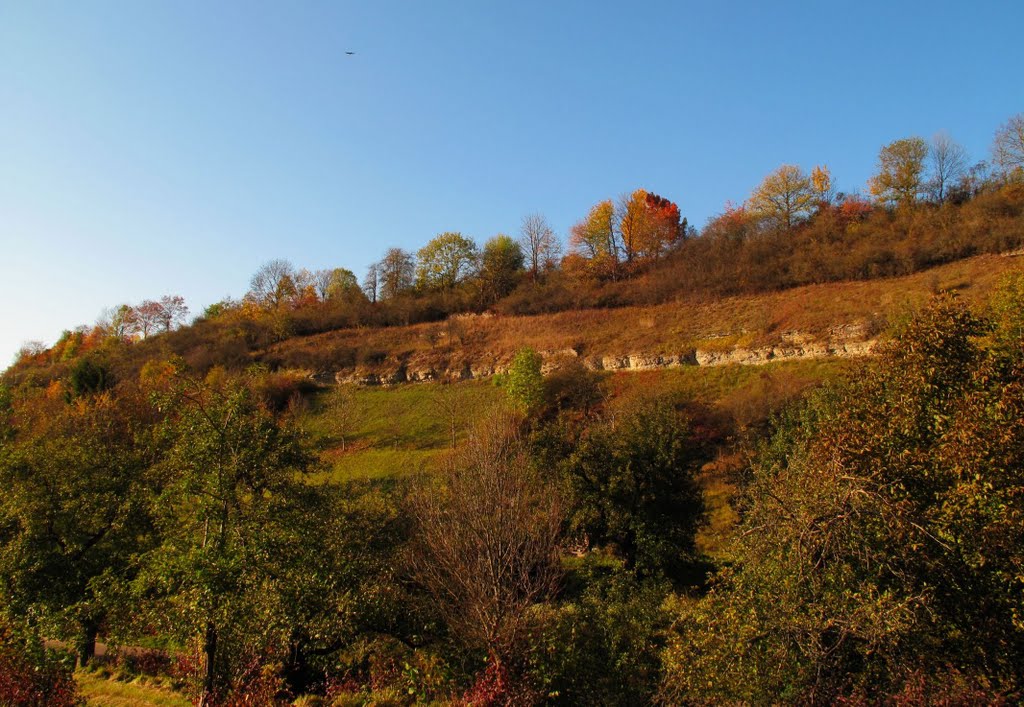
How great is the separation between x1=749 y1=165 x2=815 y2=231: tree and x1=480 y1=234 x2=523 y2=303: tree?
32.2 m

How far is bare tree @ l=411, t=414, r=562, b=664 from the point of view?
11.3 metres

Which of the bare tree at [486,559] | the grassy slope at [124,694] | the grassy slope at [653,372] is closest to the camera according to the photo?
the bare tree at [486,559]

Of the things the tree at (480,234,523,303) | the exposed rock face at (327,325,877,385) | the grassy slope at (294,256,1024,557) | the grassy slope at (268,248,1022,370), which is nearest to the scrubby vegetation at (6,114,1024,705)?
the grassy slope at (294,256,1024,557)

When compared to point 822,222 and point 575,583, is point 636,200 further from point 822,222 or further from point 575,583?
point 575,583

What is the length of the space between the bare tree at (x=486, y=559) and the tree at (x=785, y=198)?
213ft

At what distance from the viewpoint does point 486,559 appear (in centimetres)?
1215

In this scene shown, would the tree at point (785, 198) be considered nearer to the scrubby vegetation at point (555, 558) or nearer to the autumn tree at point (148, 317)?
the scrubby vegetation at point (555, 558)

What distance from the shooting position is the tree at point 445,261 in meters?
78.4

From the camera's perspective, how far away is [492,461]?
17.9m

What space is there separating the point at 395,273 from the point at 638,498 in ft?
218

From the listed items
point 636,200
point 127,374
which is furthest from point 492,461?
point 636,200

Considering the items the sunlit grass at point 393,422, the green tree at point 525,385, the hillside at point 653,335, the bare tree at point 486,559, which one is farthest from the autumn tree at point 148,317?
the bare tree at point 486,559

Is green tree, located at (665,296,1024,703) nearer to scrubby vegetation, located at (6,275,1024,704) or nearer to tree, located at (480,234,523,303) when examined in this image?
scrubby vegetation, located at (6,275,1024,704)

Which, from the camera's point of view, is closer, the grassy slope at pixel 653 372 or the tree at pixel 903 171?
the grassy slope at pixel 653 372
